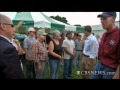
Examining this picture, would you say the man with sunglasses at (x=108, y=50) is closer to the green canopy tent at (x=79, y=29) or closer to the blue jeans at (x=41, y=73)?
the green canopy tent at (x=79, y=29)

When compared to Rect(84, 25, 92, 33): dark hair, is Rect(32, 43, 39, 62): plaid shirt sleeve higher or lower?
lower

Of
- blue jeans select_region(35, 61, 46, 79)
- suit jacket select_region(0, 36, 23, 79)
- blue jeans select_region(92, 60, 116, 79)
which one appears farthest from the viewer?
blue jeans select_region(35, 61, 46, 79)

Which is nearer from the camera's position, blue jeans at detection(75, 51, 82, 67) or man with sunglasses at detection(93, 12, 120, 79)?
man with sunglasses at detection(93, 12, 120, 79)

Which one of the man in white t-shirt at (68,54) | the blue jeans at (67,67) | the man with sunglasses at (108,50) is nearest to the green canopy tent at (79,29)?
the man in white t-shirt at (68,54)

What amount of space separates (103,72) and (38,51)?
882mm

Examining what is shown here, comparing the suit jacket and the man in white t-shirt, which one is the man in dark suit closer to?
the suit jacket

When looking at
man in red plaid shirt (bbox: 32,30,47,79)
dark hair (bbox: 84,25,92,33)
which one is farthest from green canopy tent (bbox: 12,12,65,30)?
dark hair (bbox: 84,25,92,33)

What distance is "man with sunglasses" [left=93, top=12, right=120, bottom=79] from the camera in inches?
97.7

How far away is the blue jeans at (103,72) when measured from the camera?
2605mm

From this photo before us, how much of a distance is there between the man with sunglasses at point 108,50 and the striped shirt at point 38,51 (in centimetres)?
75

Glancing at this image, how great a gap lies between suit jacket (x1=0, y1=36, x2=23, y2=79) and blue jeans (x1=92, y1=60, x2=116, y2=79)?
110 cm
